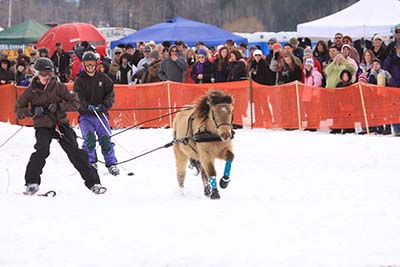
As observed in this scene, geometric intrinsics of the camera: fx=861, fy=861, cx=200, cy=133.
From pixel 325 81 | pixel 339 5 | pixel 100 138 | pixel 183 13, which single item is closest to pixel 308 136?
pixel 325 81

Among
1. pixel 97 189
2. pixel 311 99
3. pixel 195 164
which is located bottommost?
pixel 97 189

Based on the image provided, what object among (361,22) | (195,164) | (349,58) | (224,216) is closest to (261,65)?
(349,58)

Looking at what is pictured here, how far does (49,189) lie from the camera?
453 inches

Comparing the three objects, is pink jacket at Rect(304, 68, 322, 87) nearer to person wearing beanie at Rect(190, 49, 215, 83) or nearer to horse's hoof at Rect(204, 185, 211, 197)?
person wearing beanie at Rect(190, 49, 215, 83)

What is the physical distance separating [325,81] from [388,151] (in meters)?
3.46

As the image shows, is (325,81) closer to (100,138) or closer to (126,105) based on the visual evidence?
(126,105)

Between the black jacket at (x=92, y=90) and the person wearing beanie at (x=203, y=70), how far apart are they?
5963mm

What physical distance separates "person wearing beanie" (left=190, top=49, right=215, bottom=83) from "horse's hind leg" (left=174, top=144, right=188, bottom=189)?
24.3 feet

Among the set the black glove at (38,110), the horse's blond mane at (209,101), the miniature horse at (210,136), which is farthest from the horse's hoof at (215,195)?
the black glove at (38,110)

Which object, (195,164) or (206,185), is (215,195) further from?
(195,164)

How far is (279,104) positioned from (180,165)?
623cm

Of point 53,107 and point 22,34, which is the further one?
point 22,34

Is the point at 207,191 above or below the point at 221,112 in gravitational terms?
below

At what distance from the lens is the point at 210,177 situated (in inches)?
393
